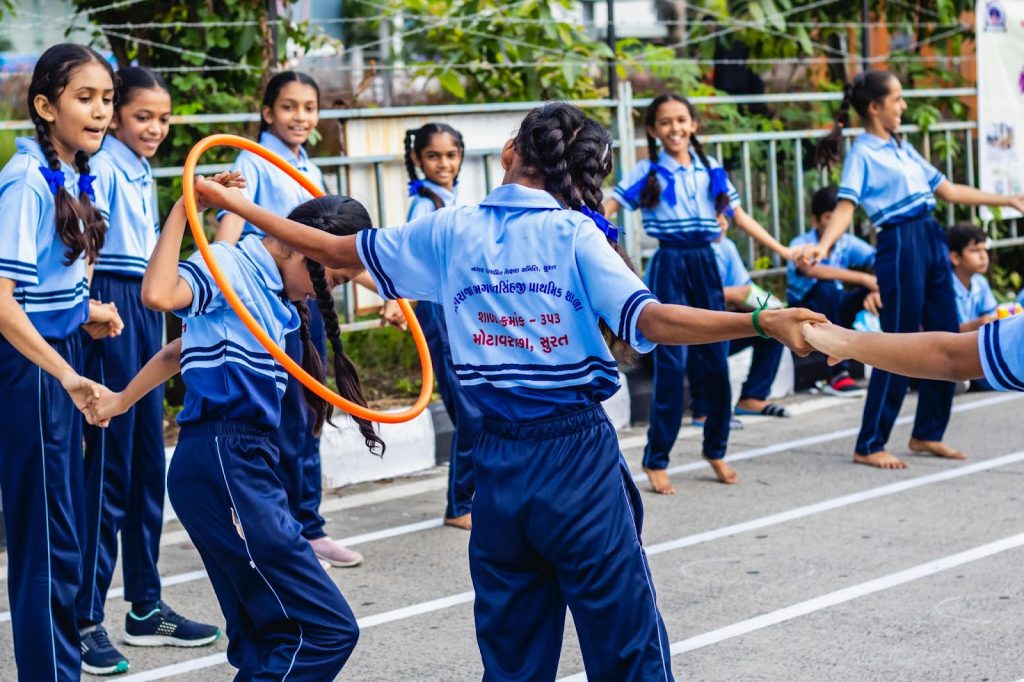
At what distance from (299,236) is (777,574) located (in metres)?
2.88

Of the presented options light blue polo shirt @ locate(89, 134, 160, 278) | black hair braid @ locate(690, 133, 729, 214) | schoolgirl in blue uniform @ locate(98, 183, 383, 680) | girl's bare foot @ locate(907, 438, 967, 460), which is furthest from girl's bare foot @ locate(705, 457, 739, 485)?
schoolgirl in blue uniform @ locate(98, 183, 383, 680)

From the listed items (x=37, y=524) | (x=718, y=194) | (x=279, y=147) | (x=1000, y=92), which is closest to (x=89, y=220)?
(x=37, y=524)

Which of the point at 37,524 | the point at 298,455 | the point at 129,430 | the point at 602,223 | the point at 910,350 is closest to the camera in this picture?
the point at 910,350

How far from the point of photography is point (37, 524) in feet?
14.1

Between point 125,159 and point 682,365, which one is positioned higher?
point 125,159

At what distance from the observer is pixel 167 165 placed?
848cm

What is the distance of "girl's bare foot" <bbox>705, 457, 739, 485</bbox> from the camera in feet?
24.7

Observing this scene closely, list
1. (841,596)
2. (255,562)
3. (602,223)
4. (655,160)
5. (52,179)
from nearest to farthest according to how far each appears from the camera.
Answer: (602,223) → (255,562) → (52,179) → (841,596) → (655,160)

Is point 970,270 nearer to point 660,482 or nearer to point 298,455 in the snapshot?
point 660,482

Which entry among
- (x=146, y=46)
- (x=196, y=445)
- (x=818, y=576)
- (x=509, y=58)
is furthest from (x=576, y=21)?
(x=196, y=445)

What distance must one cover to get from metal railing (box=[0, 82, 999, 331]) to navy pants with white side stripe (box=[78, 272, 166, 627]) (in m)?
2.45

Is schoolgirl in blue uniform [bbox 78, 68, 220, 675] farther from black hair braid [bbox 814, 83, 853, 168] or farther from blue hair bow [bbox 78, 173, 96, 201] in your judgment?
black hair braid [bbox 814, 83, 853, 168]

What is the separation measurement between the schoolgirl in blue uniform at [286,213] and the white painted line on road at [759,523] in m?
0.74

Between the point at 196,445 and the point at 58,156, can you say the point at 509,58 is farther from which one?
the point at 196,445
